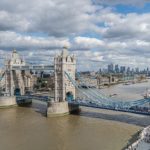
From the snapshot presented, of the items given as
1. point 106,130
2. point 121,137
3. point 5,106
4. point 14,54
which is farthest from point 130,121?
point 14,54

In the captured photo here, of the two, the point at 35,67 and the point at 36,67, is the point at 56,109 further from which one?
the point at 35,67

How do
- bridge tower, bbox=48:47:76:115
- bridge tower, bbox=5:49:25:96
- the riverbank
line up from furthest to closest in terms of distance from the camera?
bridge tower, bbox=5:49:25:96
bridge tower, bbox=48:47:76:115
the riverbank

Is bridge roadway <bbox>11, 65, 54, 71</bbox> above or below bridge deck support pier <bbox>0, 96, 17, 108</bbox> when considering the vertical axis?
above

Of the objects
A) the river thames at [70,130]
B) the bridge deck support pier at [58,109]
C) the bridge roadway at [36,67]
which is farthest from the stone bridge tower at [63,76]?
the river thames at [70,130]

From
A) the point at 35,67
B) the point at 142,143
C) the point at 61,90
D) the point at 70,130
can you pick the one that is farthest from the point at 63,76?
the point at 142,143

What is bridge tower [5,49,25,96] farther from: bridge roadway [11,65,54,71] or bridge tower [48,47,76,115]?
bridge tower [48,47,76,115]

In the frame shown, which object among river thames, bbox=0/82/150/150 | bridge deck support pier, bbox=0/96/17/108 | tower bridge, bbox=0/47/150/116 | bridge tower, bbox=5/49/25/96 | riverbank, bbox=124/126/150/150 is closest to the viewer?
riverbank, bbox=124/126/150/150

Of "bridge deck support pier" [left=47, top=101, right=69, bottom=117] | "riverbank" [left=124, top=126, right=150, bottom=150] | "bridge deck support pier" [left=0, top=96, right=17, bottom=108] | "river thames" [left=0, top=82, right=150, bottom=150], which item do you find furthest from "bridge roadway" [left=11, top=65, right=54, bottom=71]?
"riverbank" [left=124, top=126, right=150, bottom=150]

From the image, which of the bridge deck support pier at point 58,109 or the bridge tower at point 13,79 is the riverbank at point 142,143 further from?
the bridge tower at point 13,79
